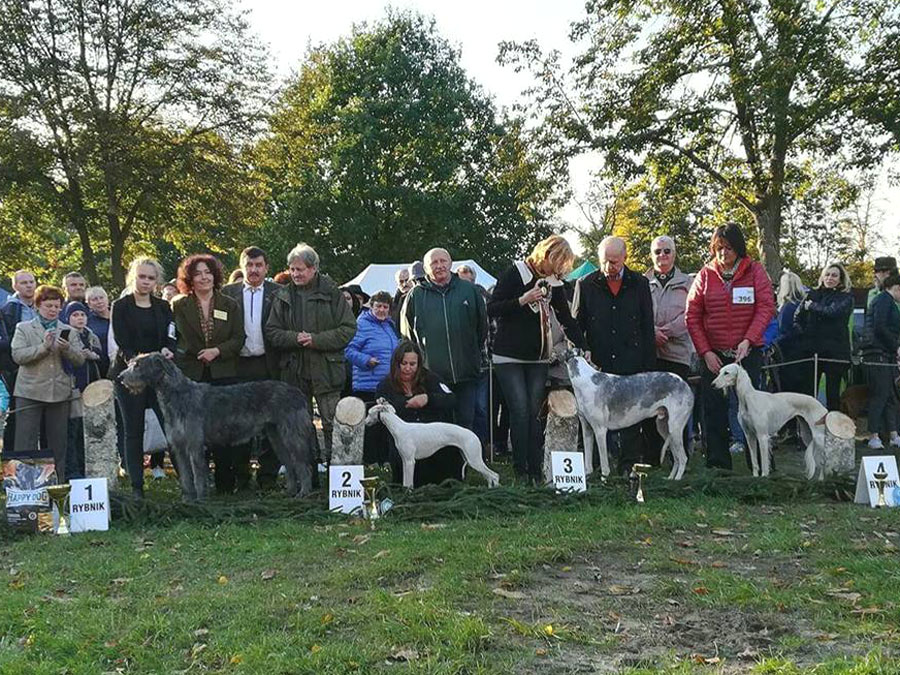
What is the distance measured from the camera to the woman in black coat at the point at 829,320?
934 centimetres

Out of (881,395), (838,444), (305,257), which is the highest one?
(305,257)

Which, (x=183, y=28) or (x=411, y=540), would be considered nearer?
(x=411, y=540)

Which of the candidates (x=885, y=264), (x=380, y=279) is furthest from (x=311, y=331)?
(x=380, y=279)

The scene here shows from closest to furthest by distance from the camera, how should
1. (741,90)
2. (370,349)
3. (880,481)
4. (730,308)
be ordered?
(880,481)
(730,308)
(370,349)
(741,90)

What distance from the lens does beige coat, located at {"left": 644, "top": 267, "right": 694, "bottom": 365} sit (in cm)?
786

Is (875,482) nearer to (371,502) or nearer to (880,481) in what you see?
(880,481)

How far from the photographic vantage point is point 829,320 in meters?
9.45

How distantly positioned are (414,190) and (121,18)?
1141 centimetres

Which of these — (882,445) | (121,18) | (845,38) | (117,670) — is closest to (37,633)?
(117,670)

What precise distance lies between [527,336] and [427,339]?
0.84 meters

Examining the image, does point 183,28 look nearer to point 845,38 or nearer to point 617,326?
point 845,38

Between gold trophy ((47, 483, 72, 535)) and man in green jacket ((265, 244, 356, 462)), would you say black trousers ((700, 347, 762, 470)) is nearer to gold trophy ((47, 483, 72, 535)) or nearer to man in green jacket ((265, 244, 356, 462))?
man in green jacket ((265, 244, 356, 462))

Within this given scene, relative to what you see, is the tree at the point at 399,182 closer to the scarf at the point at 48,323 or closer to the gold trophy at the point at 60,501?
the scarf at the point at 48,323

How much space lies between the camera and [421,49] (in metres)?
33.5
